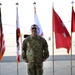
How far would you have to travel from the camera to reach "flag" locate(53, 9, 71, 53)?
6395 mm

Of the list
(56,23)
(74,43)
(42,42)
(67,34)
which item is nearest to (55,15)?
(56,23)

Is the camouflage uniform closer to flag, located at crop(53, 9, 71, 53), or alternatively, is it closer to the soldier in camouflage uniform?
the soldier in camouflage uniform

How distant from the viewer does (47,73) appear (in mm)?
7707

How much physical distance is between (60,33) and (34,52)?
2.15 m

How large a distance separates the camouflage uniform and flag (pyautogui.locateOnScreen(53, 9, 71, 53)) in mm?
1990

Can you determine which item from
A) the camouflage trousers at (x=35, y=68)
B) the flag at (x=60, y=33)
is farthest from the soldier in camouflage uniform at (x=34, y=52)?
the flag at (x=60, y=33)

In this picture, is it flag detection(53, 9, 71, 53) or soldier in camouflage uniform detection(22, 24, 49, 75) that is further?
flag detection(53, 9, 71, 53)

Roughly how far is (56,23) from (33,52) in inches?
84.8

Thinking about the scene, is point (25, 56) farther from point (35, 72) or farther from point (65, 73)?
point (65, 73)

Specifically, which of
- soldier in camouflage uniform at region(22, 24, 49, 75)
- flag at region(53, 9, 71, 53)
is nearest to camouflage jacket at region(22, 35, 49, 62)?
soldier in camouflage uniform at region(22, 24, 49, 75)

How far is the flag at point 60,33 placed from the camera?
639 centimetres

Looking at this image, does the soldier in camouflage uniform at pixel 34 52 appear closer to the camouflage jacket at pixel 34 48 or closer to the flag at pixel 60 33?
the camouflage jacket at pixel 34 48

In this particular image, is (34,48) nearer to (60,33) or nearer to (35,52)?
(35,52)

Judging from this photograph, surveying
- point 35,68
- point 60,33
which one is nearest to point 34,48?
point 35,68
